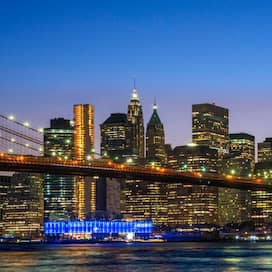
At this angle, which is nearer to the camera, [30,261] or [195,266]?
[195,266]

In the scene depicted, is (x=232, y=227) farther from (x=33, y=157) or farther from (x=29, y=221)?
(x=33, y=157)

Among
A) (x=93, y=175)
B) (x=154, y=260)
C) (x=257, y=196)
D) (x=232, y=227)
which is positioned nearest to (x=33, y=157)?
(x=93, y=175)

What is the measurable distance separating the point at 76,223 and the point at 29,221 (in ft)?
88.6

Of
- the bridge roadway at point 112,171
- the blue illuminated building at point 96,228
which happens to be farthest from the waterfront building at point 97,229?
the bridge roadway at point 112,171

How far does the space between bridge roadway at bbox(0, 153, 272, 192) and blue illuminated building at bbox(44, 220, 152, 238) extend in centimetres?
7144

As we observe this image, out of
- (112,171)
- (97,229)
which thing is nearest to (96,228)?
(97,229)

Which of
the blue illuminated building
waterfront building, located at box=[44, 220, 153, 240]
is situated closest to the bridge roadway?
waterfront building, located at box=[44, 220, 153, 240]

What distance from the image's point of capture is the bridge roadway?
76.1 m

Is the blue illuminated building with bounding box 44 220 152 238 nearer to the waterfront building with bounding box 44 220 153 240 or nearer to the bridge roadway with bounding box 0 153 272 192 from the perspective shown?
the waterfront building with bounding box 44 220 153 240

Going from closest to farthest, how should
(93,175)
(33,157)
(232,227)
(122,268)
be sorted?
(122,268)
(33,157)
(93,175)
(232,227)

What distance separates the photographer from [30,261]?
69.6 meters

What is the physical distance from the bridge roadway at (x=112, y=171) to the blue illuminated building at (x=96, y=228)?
71.4 m

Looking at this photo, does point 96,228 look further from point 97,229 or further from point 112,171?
point 112,171

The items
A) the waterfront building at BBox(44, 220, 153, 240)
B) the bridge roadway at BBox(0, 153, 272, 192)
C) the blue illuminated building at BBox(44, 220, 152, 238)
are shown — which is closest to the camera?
the bridge roadway at BBox(0, 153, 272, 192)
